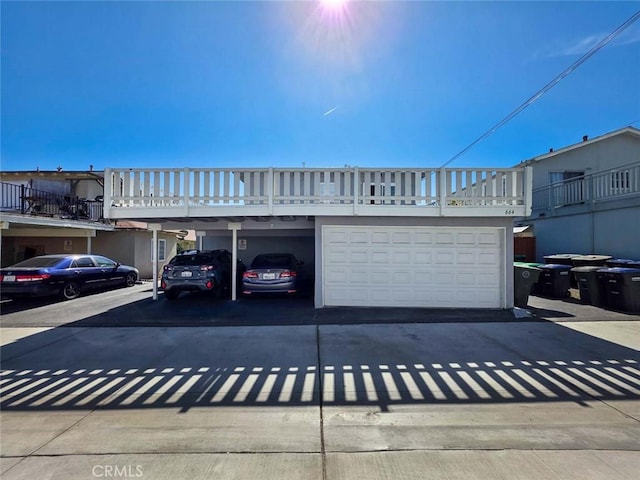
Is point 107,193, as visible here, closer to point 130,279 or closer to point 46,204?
point 130,279

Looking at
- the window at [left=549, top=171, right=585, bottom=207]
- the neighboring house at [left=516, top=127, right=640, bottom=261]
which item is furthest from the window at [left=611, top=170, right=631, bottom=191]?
the window at [left=549, top=171, right=585, bottom=207]

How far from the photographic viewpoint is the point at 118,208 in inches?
340

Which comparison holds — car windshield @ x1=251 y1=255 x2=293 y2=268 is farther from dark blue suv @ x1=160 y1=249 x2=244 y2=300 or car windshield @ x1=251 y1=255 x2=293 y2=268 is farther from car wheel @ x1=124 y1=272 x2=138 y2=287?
car wheel @ x1=124 y1=272 x2=138 y2=287

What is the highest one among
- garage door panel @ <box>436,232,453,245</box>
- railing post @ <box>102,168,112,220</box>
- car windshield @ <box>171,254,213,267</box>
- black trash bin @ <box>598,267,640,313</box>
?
railing post @ <box>102,168,112,220</box>

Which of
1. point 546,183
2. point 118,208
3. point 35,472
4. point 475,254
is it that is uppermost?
point 546,183

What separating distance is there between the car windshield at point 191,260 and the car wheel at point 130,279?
4.86 metres

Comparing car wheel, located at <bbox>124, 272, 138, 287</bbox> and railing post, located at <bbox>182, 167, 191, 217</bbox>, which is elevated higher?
railing post, located at <bbox>182, 167, 191, 217</bbox>

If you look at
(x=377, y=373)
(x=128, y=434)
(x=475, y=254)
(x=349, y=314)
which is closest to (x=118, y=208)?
(x=349, y=314)

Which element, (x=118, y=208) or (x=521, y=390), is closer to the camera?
(x=521, y=390)

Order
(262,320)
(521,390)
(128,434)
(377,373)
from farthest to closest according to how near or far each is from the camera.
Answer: (262,320), (377,373), (521,390), (128,434)

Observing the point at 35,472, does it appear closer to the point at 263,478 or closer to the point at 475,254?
the point at 263,478

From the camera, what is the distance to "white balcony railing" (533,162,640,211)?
12.1 meters

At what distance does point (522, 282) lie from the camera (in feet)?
28.7

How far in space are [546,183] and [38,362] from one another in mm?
19662
